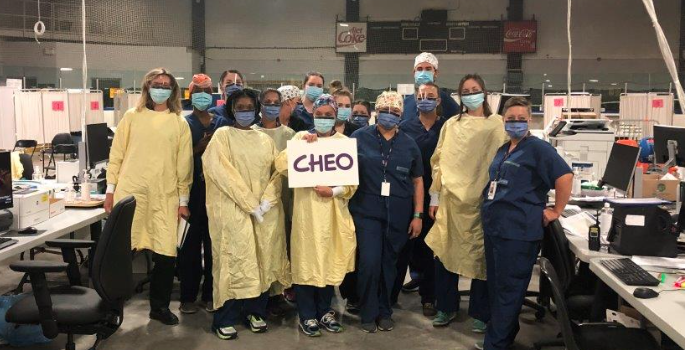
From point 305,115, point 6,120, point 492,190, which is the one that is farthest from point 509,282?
point 6,120

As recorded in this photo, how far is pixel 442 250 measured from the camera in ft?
12.6

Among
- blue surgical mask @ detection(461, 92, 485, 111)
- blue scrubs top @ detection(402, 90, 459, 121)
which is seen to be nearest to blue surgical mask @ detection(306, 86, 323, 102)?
blue scrubs top @ detection(402, 90, 459, 121)

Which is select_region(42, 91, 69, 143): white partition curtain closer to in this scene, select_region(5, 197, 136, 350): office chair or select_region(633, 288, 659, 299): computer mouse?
select_region(5, 197, 136, 350): office chair

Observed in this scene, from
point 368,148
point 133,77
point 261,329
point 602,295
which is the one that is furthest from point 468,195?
point 133,77

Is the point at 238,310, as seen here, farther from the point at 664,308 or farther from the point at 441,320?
the point at 664,308

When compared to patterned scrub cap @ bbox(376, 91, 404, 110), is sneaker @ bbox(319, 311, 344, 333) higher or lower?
lower

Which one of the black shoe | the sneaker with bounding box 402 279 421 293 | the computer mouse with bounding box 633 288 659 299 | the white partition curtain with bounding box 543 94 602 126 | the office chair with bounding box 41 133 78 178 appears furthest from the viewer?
the white partition curtain with bounding box 543 94 602 126

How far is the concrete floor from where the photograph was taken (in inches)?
144

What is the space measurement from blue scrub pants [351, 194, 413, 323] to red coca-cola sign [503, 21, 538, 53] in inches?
483

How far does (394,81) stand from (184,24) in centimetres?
545

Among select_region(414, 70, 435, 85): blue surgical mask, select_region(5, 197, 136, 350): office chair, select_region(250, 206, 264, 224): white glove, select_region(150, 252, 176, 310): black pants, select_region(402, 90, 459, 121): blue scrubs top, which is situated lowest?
select_region(150, 252, 176, 310): black pants

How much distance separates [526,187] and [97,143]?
3348mm

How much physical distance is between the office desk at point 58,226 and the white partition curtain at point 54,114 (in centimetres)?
734

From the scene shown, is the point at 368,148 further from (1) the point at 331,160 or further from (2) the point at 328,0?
(2) the point at 328,0
